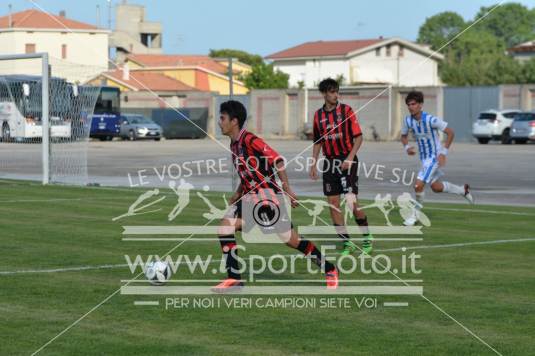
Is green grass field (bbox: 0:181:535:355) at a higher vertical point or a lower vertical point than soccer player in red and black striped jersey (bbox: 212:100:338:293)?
lower

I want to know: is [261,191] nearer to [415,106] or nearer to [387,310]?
[387,310]

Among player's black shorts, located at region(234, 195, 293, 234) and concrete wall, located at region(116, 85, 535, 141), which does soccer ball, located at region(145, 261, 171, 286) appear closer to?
player's black shorts, located at region(234, 195, 293, 234)

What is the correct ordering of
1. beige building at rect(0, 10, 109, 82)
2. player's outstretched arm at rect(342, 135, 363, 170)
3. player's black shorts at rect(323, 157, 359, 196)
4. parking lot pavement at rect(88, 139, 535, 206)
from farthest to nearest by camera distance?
beige building at rect(0, 10, 109, 82) < parking lot pavement at rect(88, 139, 535, 206) < player's black shorts at rect(323, 157, 359, 196) < player's outstretched arm at rect(342, 135, 363, 170)

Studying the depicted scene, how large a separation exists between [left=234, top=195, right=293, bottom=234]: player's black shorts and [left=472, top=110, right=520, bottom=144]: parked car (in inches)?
1852

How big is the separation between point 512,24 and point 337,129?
535 ft

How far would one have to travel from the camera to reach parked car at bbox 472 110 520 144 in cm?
5634

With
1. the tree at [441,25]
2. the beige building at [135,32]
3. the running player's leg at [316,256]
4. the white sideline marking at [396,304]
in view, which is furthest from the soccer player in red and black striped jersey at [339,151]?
the tree at [441,25]

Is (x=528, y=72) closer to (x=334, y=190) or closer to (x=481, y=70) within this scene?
(x=481, y=70)

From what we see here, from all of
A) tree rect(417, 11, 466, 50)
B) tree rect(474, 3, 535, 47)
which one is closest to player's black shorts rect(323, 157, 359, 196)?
tree rect(474, 3, 535, 47)

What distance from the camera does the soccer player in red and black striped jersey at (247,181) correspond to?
10031mm

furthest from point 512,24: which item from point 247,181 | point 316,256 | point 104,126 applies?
point 247,181

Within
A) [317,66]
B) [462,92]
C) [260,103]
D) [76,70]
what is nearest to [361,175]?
[76,70]

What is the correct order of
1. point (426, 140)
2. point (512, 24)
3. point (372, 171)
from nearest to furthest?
point (426, 140) → point (372, 171) → point (512, 24)

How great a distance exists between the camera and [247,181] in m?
10.2
